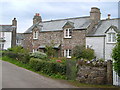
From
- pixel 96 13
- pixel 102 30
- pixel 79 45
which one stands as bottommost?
pixel 79 45

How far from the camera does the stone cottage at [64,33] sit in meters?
29.2

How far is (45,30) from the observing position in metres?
34.4

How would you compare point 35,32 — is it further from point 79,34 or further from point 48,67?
point 48,67

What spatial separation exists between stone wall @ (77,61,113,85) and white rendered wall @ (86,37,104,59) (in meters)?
13.4

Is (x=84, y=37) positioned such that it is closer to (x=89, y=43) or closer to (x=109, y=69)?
(x=89, y=43)

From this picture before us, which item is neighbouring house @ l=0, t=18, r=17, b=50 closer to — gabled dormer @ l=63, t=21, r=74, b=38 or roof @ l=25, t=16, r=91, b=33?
roof @ l=25, t=16, r=91, b=33

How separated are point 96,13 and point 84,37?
4.67 m

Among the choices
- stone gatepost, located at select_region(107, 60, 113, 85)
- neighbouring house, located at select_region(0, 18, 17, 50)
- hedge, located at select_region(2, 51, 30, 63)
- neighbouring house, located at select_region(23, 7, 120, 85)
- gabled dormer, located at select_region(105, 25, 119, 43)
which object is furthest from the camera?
neighbouring house, located at select_region(0, 18, 17, 50)

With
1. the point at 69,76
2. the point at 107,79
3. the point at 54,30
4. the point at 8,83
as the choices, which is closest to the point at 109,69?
the point at 107,79

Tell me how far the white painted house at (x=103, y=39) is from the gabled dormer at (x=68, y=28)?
3235 millimetres

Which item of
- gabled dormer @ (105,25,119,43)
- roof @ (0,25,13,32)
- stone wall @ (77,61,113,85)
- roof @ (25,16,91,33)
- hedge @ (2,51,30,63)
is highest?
roof @ (0,25,13,32)

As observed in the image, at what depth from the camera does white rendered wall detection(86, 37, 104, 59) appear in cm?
2691

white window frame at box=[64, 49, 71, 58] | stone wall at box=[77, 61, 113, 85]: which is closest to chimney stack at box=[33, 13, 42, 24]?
white window frame at box=[64, 49, 71, 58]

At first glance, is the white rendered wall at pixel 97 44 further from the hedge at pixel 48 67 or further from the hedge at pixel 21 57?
the hedge at pixel 48 67
